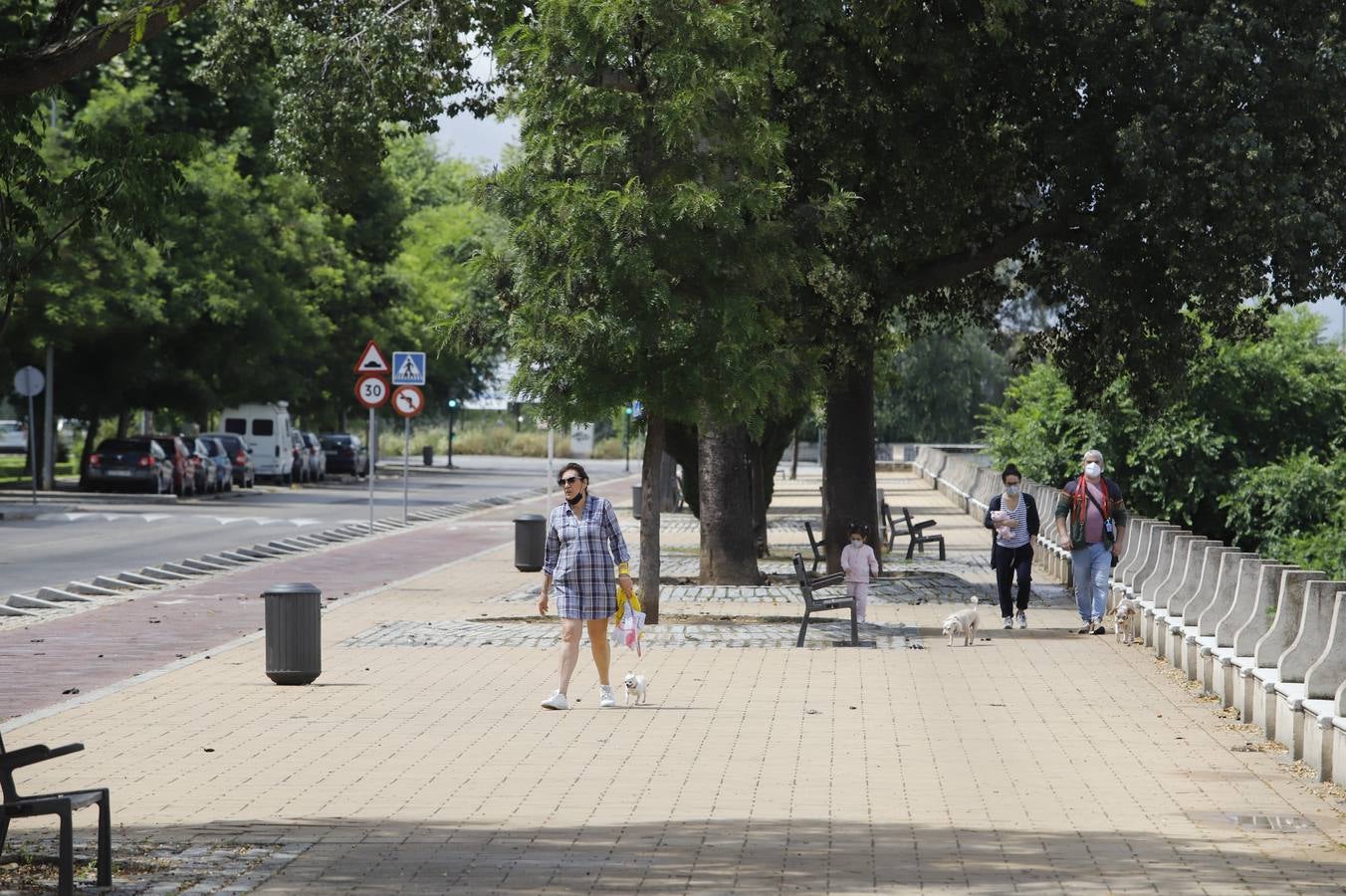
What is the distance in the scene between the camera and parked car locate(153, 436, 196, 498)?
50156mm

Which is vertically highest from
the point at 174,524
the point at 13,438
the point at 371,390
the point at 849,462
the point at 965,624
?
the point at 371,390

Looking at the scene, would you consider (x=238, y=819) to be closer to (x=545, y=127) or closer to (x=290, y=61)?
(x=545, y=127)

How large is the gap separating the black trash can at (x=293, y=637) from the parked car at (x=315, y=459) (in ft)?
173

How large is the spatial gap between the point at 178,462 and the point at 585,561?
38333 mm

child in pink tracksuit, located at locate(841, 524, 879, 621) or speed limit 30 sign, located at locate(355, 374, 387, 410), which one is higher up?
speed limit 30 sign, located at locate(355, 374, 387, 410)

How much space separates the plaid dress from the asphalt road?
35.4ft

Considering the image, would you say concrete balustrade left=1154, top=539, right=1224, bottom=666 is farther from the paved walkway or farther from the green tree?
the green tree

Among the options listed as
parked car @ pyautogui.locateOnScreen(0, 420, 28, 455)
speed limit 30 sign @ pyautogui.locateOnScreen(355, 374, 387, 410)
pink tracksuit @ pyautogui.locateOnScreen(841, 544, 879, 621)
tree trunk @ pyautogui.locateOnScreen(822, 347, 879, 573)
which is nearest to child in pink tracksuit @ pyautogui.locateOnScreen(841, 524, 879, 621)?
pink tracksuit @ pyautogui.locateOnScreen(841, 544, 879, 621)

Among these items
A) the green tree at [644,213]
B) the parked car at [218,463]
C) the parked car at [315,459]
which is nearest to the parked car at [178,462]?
the parked car at [218,463]

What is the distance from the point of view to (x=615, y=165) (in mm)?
18906

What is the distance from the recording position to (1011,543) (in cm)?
2070

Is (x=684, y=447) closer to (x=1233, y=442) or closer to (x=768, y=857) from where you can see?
(x=1233, y=442)

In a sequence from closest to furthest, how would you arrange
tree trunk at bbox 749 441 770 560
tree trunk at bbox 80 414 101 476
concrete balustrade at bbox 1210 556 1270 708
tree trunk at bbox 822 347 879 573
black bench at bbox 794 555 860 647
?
concrete balustrade at bbox 1210 556 1270 708
black bench at bbox 794 555 860 647
tree trunk at bbox 822 347 879 573
tree trunk at bbox 749 441 770 560
tree trunk at bbox 80 414 101 476

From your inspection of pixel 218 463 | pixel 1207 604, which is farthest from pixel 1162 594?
pixel 218 463
